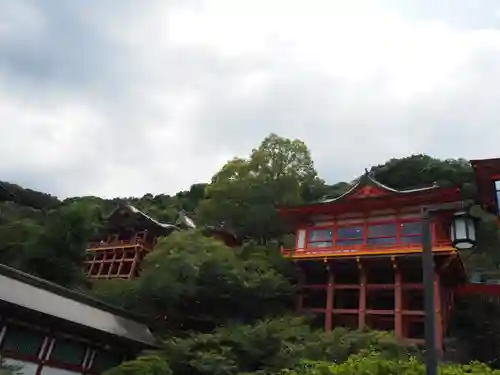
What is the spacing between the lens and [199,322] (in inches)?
970

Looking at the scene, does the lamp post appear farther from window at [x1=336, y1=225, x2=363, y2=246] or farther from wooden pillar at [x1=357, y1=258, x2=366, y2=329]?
window at [x1=336, y1=225, x2=363, y2=246]

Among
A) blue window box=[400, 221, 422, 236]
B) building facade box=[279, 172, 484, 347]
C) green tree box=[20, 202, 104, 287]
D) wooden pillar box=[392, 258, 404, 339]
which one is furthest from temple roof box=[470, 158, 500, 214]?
green tree box=[20, 202, 104, 287]

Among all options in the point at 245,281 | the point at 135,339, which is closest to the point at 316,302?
the point at 245,281

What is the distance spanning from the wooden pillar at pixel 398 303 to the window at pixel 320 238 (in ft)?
13.1

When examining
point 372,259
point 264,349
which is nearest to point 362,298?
point 372,259

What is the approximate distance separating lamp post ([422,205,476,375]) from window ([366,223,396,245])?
1962 centimetres

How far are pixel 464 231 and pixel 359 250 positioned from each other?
19.4 m

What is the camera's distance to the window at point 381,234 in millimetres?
25734

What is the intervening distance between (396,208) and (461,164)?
1372 inches

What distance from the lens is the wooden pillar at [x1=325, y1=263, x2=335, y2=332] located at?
24609 mm

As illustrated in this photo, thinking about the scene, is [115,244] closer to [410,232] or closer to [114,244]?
[114,244]

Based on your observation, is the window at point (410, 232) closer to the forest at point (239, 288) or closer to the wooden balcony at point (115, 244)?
the forest at point (239, 288)

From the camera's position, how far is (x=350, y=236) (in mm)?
26984

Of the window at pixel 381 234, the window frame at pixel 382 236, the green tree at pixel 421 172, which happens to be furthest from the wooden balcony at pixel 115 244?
the green tree at pixel 421 172
